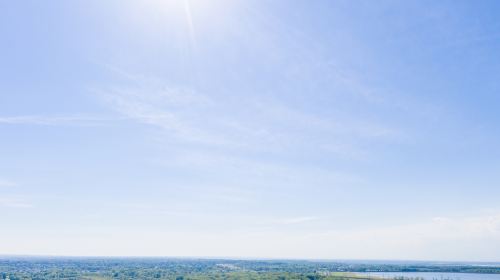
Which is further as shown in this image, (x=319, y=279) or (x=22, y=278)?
(x=22, y=278)

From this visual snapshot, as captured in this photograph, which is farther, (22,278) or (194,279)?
(22,278)

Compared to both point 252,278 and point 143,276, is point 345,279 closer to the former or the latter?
point 252,278

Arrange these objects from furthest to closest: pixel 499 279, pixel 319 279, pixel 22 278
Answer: pixel 499 279
pixel 22 278
pixel 319 279

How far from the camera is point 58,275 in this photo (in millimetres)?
161750

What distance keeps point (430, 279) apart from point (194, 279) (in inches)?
4774

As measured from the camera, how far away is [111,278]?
494 feet


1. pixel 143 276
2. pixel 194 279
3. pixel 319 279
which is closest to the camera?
pixel 319 279

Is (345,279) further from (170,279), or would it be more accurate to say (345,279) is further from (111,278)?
(111,278)

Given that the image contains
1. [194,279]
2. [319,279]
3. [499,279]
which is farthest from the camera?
[499,279]

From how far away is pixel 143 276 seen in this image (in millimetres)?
157875

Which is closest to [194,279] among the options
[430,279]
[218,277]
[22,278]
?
[218,277]

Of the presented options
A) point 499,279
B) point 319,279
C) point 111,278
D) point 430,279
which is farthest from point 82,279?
point 499,279

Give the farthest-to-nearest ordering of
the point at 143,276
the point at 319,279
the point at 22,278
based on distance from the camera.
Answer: the point at 143,276, the point at 22,278, the point at 319,279

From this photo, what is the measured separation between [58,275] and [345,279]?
10974cm
